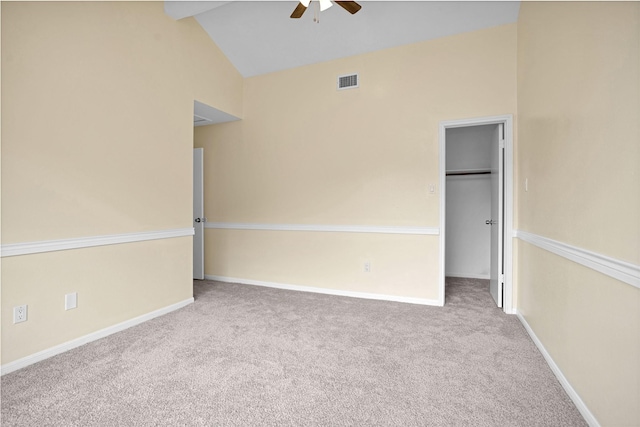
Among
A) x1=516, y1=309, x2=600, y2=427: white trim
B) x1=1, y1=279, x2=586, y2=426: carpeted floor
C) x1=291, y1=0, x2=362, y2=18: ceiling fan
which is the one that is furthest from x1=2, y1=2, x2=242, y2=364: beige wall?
x1=516, y1=309, x2=600, y2=427: white trim


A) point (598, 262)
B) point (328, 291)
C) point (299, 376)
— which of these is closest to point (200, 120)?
point (328, 291)

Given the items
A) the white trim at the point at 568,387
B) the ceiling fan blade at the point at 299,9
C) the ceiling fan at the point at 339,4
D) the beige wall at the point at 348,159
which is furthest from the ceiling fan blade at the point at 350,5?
the white trim at the point at 568,387

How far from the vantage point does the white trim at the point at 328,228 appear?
3579 mm

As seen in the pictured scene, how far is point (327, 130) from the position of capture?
4.02 m

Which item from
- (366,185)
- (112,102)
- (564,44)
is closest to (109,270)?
(112,102)

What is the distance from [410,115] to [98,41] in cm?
301

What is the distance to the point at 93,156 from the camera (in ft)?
8.61

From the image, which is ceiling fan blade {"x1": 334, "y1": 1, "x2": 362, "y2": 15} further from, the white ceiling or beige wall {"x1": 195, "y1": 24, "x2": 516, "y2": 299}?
beige wall {"x1": 195, "y1": 24, "x2": 516, "y2": 299}

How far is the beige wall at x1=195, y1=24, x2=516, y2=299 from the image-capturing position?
3.45m

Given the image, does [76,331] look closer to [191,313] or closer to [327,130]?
[191,313]

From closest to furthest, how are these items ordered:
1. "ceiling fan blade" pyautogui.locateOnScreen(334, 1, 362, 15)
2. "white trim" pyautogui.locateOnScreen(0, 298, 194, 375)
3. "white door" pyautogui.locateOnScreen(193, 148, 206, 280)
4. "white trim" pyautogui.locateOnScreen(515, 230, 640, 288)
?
"white trim" pyautogui.locateOnScreen(515, 230, 640, 288) → "white trim" pyautogui.locateOnScreen(0, 298, 194, 375) → "ceiling fan blade" pyautogui.locateOnScreen(334, 1, 362, 15) → "white door" pyautogui.locateOnScreen(193, 148, 206, 280)

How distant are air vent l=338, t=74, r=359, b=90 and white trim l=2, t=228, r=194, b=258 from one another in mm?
2530

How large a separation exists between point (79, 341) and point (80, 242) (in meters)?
0.77

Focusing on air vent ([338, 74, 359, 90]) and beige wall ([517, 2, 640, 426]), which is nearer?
beige wall ([517, 2, 640, 426])
